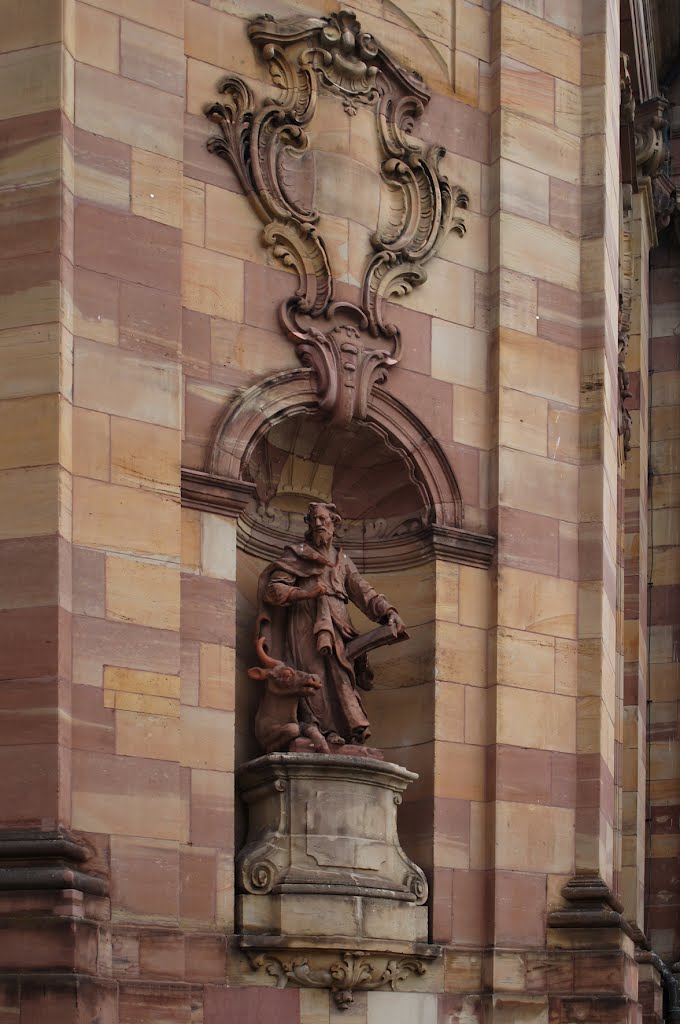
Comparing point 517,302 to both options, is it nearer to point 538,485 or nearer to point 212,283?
point 538,485

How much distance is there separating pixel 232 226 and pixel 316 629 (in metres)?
3.31

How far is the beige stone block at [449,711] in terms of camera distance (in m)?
19.2

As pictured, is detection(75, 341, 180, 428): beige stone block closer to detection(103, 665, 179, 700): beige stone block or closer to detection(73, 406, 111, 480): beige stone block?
detection(73, 406, 111, 480): beige stone block

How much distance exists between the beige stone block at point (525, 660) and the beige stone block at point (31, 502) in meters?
4.53

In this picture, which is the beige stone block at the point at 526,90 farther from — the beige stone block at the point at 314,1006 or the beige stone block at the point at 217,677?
the beige stone block at the point at 314,1006

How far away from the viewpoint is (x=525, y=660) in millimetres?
19734

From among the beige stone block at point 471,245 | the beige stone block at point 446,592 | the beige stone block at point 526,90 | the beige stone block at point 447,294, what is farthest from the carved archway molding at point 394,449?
the beige stone block at point 526,90

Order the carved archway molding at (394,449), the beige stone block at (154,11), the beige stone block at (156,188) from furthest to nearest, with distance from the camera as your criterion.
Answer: the carved archway molding at (394,449) → the beige stone block at (154,11) → the beige stone block at (156,188)

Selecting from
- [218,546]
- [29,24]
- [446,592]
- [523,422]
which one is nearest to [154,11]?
[29,24]

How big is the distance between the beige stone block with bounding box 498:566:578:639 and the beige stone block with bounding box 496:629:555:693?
83mm

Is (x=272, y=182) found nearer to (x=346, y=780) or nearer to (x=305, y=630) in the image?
(x=305, y=630)

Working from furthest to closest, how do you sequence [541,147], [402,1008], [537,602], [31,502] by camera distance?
[541,147] < [537,602] < [402,1008] < [31,502]

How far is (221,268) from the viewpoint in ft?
61.4

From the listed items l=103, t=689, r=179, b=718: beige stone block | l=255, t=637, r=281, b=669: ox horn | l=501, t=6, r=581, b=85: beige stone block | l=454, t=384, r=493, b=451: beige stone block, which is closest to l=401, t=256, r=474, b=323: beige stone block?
l=454, t=384, r=493, b=451: beige stone block
